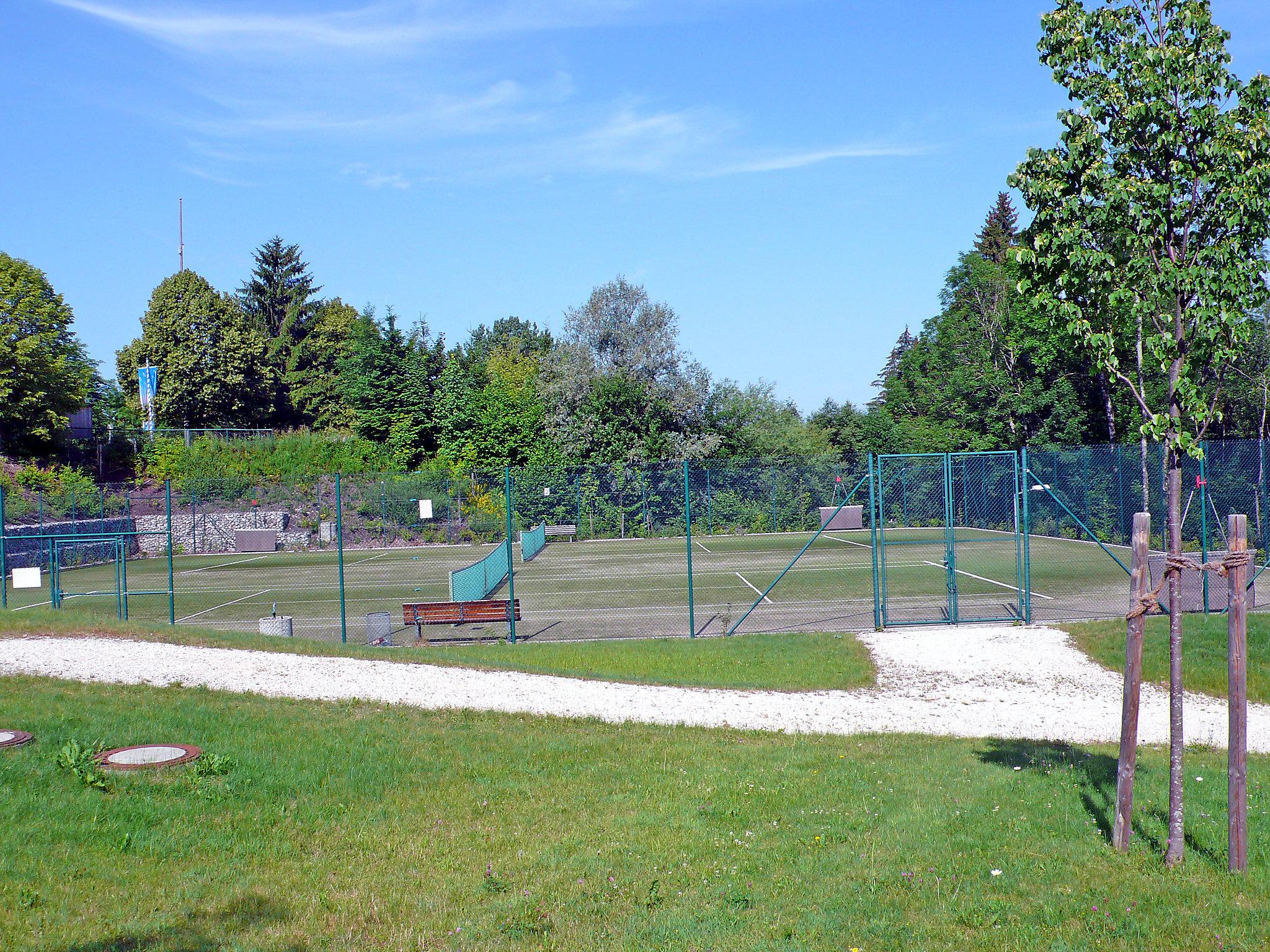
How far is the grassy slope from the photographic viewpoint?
13812mm

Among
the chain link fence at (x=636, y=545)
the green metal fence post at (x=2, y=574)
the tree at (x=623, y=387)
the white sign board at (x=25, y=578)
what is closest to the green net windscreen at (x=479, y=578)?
the chain link fence at (x=636, y=545)

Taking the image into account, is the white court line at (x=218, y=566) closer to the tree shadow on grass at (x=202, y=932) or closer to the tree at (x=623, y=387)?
the tree at (x=623, y=387)

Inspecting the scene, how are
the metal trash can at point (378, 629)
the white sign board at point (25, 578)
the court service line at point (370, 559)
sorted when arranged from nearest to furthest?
the metal trash can at point (378, 629), the white sign board at point (25, 578), the court service line at point (370, 559)

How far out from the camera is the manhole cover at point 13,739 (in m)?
7.79

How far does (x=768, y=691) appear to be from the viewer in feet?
41.6

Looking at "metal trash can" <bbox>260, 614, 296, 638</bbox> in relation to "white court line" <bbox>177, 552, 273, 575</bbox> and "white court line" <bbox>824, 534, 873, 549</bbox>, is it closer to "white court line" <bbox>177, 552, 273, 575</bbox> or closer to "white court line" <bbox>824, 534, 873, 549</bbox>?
"white court line" <bbox>177, 552, 273, 575</bbox>

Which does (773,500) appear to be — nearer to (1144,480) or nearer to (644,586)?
(644,586)

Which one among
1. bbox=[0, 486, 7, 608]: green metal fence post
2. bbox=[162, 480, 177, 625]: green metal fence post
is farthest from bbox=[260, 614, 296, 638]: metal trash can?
bbox=[0, 486, 7, 608]: green metal fence post

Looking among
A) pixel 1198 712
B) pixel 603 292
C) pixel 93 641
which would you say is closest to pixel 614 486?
pixel 603 292

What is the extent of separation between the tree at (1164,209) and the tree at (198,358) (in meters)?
68.5

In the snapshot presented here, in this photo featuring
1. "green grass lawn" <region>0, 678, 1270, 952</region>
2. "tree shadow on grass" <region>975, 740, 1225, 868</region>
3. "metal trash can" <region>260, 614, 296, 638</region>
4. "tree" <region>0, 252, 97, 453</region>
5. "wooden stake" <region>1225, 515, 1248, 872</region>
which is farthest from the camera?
"tree" <region>0, 252, 97, 453</region>

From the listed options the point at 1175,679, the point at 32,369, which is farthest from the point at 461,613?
the point at 32,369

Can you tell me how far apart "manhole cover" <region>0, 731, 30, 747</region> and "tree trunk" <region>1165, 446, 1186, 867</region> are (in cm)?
806

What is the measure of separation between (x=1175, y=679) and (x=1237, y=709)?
355 millimetres
